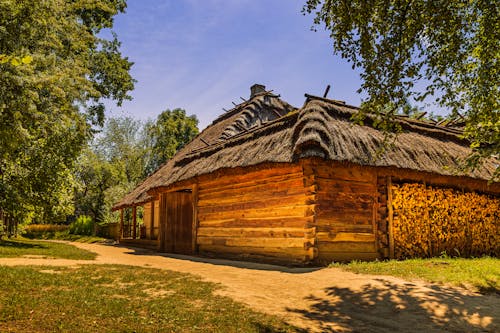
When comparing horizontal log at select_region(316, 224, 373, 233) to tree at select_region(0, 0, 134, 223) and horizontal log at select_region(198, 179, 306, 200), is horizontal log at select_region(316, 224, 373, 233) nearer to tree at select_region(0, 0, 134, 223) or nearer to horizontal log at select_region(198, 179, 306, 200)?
horizontal log at select_region(198, 179, 306, 200)

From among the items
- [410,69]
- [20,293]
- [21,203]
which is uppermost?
[410,69]

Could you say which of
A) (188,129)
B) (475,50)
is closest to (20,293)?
(475,50)

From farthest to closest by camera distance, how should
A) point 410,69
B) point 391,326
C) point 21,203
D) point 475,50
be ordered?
point 21,203
point 475,50
point 410,69
point 391,326

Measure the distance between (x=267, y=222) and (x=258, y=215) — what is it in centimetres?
42

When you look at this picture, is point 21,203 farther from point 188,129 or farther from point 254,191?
point 188,129

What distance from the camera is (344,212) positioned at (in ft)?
32.0

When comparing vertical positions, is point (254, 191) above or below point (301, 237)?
above

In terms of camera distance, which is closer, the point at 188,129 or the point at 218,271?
the point at 218,271

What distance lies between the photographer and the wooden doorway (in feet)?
49.3

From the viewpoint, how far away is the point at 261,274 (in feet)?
26.4

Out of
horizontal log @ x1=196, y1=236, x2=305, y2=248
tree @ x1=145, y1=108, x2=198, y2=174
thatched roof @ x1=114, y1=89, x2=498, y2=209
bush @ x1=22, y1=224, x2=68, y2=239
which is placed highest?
tree @ x1=145, y1=108, x2=198, y2=174

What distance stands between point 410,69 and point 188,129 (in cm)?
3210

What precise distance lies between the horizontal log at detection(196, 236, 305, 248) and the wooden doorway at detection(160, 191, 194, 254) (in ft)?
7.95

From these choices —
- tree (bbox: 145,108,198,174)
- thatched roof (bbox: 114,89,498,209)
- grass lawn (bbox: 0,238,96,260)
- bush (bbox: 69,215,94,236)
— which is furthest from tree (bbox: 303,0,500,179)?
tree (bbox: 145,108,198,174)
